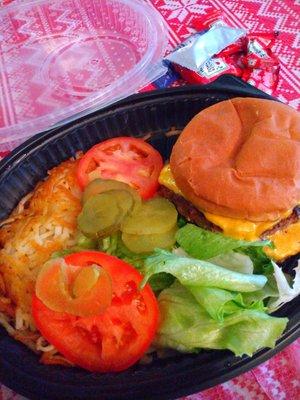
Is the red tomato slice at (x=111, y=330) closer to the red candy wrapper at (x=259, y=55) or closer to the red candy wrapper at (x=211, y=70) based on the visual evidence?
the red candy wrapper at (x=211, y=70)

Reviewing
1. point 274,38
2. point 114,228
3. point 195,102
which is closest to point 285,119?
point 195,102

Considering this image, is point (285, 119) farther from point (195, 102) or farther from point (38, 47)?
point (38, 47)

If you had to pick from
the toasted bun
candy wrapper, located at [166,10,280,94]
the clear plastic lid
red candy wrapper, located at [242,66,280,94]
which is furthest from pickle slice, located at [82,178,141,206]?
red candy wrapper, located at [242,66,280,94]

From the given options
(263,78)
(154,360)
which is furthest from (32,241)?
(263,78)

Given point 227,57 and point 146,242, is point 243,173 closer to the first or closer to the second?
point 146,242

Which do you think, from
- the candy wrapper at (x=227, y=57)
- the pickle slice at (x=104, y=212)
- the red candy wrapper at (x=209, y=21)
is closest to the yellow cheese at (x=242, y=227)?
the pickle slice at (x=104, y=212)

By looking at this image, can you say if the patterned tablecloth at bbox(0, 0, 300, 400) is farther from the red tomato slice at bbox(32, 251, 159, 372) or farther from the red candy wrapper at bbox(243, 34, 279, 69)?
the red tomato slice at bbox(32, 251, 159, 372)
